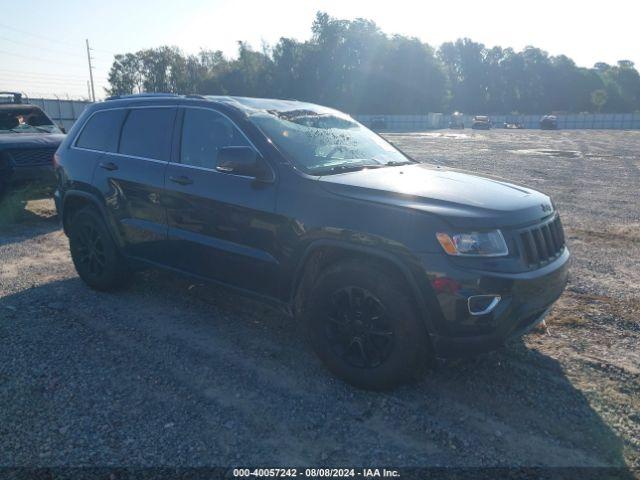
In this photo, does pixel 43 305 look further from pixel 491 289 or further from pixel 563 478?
pixel 563 478

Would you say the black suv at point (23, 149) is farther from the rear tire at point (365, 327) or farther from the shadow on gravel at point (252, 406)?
the rear tire at point (365, 327)

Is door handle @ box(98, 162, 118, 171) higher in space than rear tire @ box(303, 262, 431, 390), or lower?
higher

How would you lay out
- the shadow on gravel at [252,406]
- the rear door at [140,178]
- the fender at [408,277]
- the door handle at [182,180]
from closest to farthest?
the shadow on gravel at [252,406] < the fender at [408,277] < the door handle at [182,180] < the rear door at [140,178]

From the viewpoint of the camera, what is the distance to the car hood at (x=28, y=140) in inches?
376

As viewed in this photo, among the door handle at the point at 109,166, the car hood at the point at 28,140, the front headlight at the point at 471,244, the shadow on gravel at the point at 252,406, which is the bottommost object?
the shadow on gravel at the point at 252,406

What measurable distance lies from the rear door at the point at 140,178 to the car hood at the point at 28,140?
18.1ft

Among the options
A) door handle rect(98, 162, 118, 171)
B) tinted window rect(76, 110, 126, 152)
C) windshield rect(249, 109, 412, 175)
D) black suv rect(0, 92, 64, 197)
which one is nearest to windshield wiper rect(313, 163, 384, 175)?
windshield rect(249, 109, 412, 175)

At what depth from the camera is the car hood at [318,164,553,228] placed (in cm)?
327

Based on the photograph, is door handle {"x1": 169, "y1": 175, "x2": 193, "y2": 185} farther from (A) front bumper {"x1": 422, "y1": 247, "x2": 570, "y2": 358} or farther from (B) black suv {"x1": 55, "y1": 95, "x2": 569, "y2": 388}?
(A) front bumper {"x1": 422, "y1": 247, "x2": 570, "y2": 358}

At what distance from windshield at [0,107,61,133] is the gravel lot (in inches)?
251

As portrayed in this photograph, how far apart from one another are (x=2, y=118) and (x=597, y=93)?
356 ft

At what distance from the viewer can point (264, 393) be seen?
362cm

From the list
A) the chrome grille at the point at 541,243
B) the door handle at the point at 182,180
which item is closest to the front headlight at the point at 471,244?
the chrome grille at the point at 541,243

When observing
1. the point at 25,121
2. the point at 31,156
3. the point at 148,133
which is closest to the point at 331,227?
the point at 148,133
